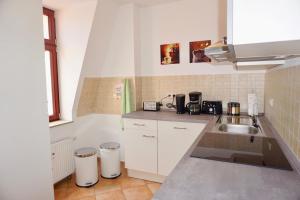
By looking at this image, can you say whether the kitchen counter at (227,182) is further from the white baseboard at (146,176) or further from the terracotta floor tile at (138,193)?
the white baseboard at (146,176)

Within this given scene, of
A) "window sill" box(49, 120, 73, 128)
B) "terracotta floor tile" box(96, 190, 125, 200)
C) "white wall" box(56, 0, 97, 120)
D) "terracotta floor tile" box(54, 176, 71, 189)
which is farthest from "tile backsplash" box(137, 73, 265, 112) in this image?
"terracotta floor tile" box(54, 176, 71, 189)

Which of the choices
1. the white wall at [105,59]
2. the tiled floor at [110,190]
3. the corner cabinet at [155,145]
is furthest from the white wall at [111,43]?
the tiled floor at [110,190]

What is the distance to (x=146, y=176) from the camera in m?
2.89

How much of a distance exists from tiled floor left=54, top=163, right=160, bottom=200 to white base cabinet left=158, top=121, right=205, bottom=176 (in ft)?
1.00

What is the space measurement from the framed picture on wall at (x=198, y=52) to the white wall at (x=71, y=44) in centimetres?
144

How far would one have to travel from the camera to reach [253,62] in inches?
59.1

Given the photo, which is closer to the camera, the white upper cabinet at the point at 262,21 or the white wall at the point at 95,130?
the white upper cabinet at the point at 262,21

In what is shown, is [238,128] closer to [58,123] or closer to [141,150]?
[141,150]

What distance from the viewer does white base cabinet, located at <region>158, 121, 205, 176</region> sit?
2.50 meters

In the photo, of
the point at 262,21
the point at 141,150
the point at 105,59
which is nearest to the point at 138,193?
the point at 141,150

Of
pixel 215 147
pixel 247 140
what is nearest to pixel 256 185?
pixel 215 147

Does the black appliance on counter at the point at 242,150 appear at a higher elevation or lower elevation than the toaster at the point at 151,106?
lower

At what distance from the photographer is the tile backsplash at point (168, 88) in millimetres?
2764

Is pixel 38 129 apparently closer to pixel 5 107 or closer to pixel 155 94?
pixel 5 107
